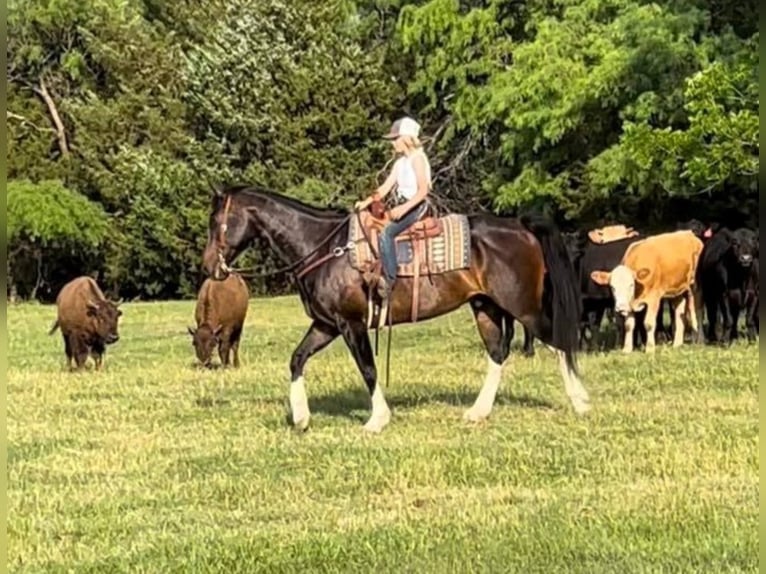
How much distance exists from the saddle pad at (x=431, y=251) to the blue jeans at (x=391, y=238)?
8cm

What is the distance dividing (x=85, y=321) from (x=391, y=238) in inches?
291

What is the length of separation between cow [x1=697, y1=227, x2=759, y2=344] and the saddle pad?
703 cm

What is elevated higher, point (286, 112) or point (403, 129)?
point (286, 112)

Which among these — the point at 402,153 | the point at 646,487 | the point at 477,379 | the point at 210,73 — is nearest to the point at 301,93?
the point at 210,73

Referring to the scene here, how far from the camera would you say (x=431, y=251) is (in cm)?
1055

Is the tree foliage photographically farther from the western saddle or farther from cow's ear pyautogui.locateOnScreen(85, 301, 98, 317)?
the western saddle

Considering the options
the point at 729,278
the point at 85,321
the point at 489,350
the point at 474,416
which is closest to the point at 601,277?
the point at 729,278

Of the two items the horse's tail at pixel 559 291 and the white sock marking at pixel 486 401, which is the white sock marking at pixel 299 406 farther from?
the horse's tail at pixel 559 291

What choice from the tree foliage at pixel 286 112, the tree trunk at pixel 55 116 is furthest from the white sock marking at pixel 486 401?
the tree trunk at pixel 55 116

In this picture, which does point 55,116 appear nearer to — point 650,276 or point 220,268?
point 650,276

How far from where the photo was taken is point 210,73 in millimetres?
41094

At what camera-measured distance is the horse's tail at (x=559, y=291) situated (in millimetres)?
10859

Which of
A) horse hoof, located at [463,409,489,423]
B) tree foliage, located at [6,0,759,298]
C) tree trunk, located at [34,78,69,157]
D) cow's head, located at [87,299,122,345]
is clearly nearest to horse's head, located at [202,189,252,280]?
horse hoof, located at [463,409,489,423]

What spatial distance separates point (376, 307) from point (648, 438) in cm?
240
